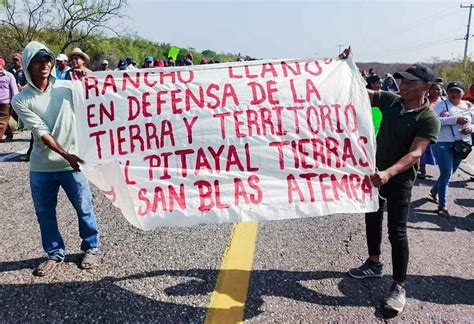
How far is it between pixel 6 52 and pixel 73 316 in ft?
63.4

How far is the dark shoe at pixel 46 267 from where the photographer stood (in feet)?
11.0

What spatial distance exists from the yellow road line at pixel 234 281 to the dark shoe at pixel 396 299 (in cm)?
108

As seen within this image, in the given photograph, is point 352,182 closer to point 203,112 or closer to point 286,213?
point 286,213

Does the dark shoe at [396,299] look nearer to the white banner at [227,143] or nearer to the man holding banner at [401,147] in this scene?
the man holding banner at [401,147]

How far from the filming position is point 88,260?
11.6 ft

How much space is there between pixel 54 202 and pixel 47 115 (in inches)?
30.5

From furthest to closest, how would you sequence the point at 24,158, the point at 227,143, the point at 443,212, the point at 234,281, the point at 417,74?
the point at 24,158 → the point at 443,212 → the point at 234,281 → the point at 227,143 → the point at 417,74

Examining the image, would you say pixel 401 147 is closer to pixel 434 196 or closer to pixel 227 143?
pixel 227 143

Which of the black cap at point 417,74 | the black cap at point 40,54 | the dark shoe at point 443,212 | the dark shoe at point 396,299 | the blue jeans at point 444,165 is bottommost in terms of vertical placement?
the dark shoe at point 443,212

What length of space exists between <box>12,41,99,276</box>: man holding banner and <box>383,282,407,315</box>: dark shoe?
97.3 inches

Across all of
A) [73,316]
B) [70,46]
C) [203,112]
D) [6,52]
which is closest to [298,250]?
[203,112]

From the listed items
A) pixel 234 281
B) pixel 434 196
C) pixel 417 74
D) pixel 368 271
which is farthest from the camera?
pixel 434 196

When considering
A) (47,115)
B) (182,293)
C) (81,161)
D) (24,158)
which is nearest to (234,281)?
(182,293)

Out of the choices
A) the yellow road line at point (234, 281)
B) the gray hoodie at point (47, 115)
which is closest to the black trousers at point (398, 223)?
the yellow road line at point (234, 281)
